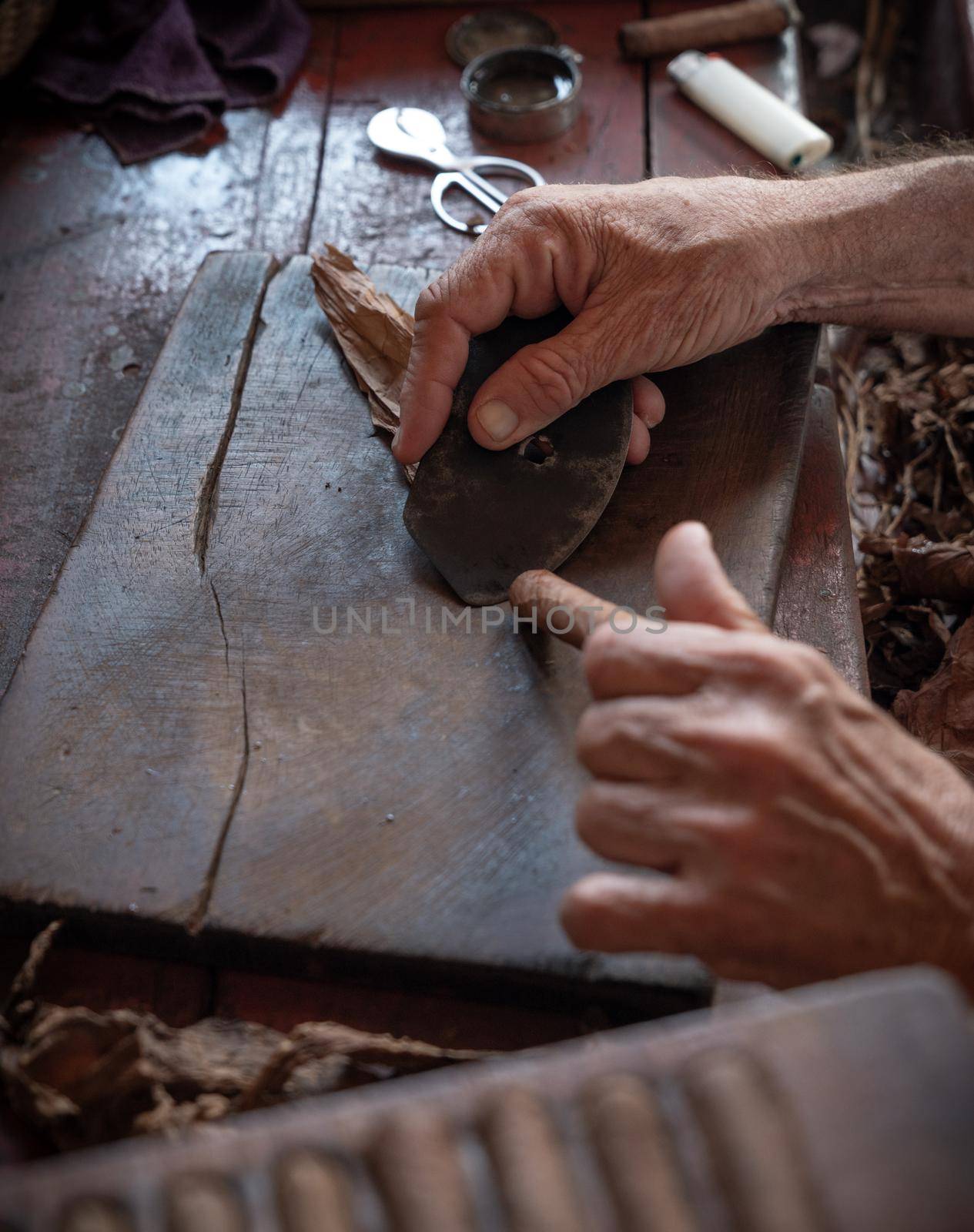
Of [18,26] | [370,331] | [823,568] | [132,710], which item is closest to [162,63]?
[18,26]

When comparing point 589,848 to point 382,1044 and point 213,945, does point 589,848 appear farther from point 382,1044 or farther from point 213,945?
point 213,945

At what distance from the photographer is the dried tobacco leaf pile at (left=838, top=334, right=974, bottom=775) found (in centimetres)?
130

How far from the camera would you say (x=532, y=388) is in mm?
1156

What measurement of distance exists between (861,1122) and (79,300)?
1.57 m

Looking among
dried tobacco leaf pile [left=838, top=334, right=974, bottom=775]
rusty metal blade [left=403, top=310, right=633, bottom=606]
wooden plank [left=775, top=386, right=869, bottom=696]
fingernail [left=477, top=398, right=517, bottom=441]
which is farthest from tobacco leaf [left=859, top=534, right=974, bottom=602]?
fingernail [left=477, top=398, right=517, bottom=441]

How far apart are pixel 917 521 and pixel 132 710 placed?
1.22m

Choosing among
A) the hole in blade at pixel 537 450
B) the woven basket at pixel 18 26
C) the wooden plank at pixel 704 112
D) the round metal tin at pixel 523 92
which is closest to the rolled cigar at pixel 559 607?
the hole in blade at pixel 537 450

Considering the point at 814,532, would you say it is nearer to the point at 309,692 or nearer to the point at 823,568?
the point at 823,568

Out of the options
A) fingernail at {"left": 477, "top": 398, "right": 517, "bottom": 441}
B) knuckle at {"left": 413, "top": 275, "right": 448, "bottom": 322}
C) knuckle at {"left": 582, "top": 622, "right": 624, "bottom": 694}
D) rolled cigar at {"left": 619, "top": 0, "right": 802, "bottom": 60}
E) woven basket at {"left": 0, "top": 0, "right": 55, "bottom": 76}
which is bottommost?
knuckle at {"left": 582, "top": 622, "right": 624, "bottom": 694}

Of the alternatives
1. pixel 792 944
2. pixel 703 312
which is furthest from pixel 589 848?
pixel 703 312

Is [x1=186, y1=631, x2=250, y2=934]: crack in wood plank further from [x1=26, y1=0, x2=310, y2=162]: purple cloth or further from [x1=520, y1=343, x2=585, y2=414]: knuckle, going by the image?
[x1=26, y1=0, x2=310, y2=162]: purple cloth

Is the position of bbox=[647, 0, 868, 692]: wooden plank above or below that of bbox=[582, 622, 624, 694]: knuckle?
below

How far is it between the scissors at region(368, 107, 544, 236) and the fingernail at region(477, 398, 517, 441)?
2.07ft

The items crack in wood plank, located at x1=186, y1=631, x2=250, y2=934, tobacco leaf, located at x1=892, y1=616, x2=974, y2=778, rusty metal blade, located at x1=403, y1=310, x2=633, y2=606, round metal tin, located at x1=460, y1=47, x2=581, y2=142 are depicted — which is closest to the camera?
crack in wood plank, located at x1=186, y1=631, x2=250, y2=934
